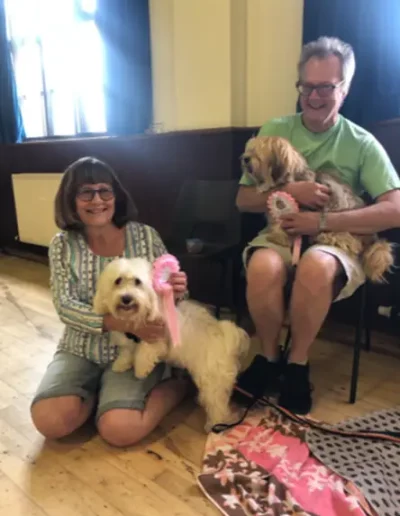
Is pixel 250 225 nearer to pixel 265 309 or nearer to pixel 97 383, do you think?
pixel 265 309

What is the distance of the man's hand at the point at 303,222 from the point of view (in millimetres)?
1714

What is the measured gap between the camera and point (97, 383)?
5.55 ft

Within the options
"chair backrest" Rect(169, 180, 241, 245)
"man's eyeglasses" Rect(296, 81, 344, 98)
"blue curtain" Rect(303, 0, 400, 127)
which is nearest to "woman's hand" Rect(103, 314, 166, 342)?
"chair backrest" Rect(169, 180, 241, 245)

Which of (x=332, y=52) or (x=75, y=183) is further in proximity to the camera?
(x=332, y=52)

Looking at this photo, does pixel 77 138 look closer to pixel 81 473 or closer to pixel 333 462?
pixel 81 473

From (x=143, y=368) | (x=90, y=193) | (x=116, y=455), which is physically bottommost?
(x=116, y=455)

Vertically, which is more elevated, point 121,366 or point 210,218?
point 210,218

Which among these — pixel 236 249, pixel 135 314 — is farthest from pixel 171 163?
pixel 135 314

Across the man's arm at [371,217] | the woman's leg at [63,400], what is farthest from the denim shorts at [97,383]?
the man's arm at [371,217]

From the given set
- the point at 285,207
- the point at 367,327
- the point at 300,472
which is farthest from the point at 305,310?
the point at 367,327

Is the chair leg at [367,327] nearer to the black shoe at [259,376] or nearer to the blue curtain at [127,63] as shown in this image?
the black shoe at [259,376]

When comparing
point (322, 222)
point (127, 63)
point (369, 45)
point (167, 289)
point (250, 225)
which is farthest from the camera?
point (127, 63)

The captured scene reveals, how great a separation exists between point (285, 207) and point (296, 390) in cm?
65

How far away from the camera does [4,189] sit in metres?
4.59
